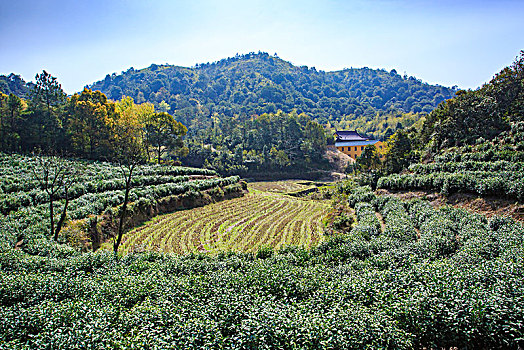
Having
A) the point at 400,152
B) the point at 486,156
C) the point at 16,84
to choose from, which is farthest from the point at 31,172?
the point at 16,84

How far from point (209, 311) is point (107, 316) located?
3.26m

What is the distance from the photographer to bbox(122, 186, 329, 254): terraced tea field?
75.5ft

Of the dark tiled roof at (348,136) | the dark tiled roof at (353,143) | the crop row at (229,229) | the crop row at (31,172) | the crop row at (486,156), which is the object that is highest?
the dark tiled roof at (348,136)

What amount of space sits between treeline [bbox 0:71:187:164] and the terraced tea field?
64.6 feet

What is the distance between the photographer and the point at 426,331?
7016mm

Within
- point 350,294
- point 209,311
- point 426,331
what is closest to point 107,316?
point 209,311

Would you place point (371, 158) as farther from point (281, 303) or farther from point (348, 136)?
point (348, 136)

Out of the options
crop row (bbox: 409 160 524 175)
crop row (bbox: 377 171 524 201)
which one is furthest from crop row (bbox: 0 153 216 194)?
crop row (bbox: 409 160 524 175)

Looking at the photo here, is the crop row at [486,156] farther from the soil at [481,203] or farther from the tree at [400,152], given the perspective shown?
the tree at [400,152]

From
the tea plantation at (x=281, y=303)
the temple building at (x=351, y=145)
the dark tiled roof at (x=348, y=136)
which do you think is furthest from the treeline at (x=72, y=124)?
the dark tiled roof at (x=348, y=136)

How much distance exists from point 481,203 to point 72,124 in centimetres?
5904

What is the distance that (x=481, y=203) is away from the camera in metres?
18.3

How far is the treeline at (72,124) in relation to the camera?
44750 millimetres

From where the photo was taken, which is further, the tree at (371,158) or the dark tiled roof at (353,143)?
the dark tiled roof at (353,143)
